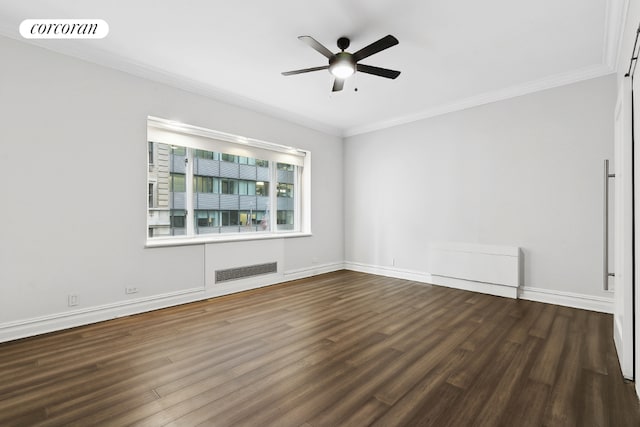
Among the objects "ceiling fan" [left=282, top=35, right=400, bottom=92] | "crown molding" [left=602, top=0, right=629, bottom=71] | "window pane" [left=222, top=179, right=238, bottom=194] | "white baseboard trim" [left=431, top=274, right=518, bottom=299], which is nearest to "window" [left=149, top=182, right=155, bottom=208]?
"window pane" [left=222, top=179, right=238, bottom=194]

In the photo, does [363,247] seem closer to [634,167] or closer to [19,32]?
[634,167]

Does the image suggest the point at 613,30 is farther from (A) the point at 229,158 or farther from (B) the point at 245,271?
(B) the point at 245,271

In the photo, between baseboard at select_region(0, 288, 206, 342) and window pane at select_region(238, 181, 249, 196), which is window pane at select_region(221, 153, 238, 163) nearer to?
window pane at select_region(238, 181, 249, 196)

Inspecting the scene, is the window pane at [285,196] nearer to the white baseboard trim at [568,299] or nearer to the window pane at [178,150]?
the window pane at [178,150]

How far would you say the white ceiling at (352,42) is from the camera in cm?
248

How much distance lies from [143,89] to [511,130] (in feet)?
15.7

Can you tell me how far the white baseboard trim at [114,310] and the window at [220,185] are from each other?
76 centimetres

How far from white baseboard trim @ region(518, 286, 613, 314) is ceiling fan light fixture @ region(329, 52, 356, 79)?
3607 millimetres

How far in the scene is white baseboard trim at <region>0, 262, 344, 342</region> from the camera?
2.71 metres

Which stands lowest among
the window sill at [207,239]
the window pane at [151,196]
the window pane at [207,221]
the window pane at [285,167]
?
the window sill at [207,239]

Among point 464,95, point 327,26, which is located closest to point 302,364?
point 327,26

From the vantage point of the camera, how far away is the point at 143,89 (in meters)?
3.49

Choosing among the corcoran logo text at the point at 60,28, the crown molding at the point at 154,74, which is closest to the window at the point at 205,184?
the crown molding at the point at 154,74

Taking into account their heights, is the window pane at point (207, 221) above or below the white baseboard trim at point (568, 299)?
above
